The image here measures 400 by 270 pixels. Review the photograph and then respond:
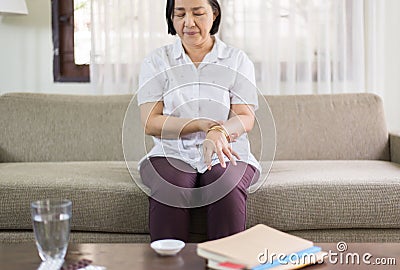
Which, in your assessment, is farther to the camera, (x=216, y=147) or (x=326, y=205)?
(x=326, y=205)

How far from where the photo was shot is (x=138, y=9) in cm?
334

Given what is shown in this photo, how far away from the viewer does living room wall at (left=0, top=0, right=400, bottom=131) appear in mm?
3473

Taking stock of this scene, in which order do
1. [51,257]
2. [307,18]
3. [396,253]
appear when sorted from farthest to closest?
[307,18] → [396,253] → [51,257]

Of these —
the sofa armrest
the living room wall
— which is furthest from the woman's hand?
the living room wall

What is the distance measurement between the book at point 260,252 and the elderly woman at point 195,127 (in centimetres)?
57

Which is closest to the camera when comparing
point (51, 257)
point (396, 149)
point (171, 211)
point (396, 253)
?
point (51, 257)

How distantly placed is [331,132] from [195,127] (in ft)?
3.00

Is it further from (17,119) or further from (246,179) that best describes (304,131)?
(17,119)

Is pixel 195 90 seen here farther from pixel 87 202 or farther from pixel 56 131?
pixel 56 131

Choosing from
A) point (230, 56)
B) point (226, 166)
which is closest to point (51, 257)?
point (226, 166)

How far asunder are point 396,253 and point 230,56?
3.52 ft

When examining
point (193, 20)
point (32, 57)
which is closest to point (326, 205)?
point (193, 20)

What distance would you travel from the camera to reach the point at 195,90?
2.35 metres

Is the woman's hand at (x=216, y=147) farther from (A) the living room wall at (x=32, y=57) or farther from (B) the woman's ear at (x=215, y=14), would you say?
(A) the living room wall at (x=32, y=57)
